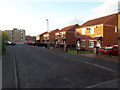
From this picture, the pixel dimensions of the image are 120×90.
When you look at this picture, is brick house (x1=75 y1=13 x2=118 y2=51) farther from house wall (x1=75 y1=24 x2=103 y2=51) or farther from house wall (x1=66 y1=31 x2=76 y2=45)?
house wall (x1=66 y1=31 x2=76 y2=45)

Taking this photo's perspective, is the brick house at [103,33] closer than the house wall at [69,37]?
Yes

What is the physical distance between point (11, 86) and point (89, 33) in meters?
21.3

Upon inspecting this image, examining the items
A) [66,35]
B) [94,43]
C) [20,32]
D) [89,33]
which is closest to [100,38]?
[94,43]

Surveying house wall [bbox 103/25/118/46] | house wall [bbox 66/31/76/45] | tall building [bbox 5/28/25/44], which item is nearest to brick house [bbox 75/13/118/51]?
house wall [bbox 103/25/118/46]

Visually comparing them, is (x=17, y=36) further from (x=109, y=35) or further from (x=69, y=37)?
A: (x=109, y=35)

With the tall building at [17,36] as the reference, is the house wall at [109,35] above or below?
below

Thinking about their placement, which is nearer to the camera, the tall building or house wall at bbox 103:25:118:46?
house wall at bbox 103:25:118:46

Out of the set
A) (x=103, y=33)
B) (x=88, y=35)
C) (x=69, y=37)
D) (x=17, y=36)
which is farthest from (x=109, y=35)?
(x=17, y=36)

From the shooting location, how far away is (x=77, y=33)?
92.1 feet

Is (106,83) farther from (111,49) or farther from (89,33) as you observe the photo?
(89,33)

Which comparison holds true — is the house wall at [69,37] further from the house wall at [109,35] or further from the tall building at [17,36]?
the tall building at [17,36]

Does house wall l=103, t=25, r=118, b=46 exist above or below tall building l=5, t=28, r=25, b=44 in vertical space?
below

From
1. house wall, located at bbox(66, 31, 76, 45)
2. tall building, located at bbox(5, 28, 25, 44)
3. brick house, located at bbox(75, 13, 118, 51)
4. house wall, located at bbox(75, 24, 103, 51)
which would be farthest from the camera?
tall building, located at bbox(5, 28, 25, 44)

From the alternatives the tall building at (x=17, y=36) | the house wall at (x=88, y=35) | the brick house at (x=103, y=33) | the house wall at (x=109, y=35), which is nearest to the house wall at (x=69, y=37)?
the house wall at (x=88, y=35)
